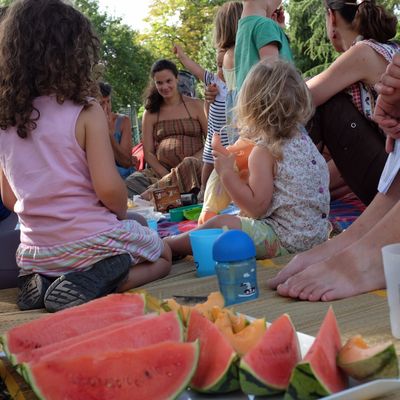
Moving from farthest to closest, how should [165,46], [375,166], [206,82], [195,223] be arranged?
[165,46] → [206,82] → [195,223] → [375,166]

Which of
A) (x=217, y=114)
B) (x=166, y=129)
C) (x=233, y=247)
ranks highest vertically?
(x=217, y=114)

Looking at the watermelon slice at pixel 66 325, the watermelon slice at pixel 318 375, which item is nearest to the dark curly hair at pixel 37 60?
the watermelon slice at pixel 66 325

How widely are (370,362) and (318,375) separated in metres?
0.11

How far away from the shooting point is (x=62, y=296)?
95.0 inches

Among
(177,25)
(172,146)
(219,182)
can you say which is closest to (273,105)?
(219,182)

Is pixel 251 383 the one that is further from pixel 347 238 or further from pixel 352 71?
pixel 352 71

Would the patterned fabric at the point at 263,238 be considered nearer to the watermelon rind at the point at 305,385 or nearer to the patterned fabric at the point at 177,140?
the watermelon rind at the point at 305,385

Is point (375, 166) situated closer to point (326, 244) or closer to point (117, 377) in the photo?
point (326, 244)

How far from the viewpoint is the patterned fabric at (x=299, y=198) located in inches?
118

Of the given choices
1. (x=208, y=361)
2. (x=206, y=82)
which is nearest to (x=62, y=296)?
(x=208, y=361)

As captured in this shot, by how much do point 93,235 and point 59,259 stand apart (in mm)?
170

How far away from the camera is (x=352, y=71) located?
3406 mm

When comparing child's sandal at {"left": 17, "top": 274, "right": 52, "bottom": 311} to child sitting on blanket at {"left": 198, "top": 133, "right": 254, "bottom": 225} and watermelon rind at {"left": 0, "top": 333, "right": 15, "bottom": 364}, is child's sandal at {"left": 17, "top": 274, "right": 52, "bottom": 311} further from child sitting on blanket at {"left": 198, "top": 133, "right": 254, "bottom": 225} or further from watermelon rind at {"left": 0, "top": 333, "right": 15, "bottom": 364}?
watermelon rind at {"left": 0, "top": 333, "right": 15, "bottom": 364}

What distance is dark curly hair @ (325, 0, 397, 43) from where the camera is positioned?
3438 mm
